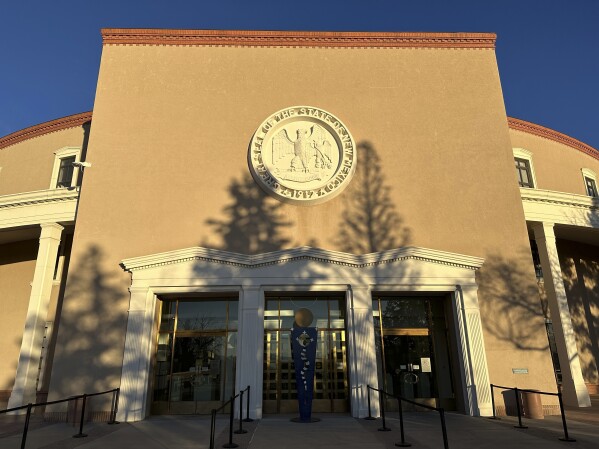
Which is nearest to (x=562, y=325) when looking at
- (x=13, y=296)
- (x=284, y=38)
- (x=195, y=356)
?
(x=195, y=356)

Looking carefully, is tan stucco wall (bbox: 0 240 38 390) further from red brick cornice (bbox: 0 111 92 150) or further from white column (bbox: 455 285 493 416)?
white column (bbox: 455 285 493 416)

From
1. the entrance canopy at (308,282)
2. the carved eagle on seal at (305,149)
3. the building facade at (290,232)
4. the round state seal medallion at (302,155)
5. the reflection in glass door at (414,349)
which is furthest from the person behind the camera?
the carved eagle on seal at (305,149)

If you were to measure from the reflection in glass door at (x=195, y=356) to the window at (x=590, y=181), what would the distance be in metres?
18.7

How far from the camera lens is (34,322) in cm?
1448

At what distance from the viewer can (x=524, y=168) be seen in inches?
766

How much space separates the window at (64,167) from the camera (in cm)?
1823

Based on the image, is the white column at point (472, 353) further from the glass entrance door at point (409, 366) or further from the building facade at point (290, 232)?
the glass entrance door at point (409, 366)

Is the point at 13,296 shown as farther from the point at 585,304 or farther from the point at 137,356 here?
the point at 585,304

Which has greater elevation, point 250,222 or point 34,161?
point 34,161

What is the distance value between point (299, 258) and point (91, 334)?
6.76 meters

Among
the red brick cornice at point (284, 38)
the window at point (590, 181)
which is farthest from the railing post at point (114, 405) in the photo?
the window at point (590, 181)

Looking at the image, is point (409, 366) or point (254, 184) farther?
point (254, 184)

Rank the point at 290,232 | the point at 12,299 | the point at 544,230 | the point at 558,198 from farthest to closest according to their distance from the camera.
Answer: the point at 12,299 → the point at 558,198 → the point at 544,230 → the point at 290,232

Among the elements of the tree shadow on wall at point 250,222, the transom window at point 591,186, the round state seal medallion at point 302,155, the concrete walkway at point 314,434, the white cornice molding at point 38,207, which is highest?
the transom window at point 591,186
